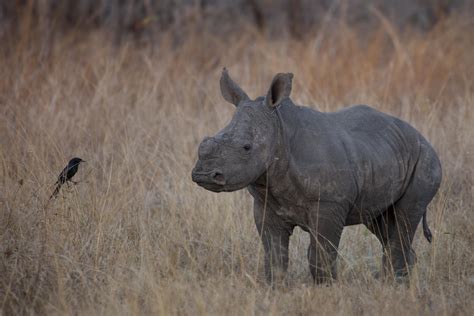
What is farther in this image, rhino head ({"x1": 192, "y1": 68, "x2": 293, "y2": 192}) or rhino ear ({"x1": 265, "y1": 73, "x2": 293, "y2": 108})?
rhino ear ({"x1": 265, "y1": 73, "x2": 293, "y2": 108})

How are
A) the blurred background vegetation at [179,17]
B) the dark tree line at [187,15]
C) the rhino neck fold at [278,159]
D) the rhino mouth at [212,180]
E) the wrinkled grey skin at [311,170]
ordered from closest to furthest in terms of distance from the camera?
the rhino mouth at [212,180] < the wrinkled grey skin at [311,170] < the rhino neck fold at [278,159] < the blurred background vegetation at [179,17] < the dark tree line at [187,15]

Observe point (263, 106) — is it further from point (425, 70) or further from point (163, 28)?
point (163, 28)

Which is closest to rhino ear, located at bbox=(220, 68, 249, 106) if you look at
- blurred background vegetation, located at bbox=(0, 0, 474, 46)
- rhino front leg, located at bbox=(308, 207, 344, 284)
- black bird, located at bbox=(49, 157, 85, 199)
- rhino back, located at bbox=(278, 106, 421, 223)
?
rhino back, located at bbox=(278, 106, 421, 223)

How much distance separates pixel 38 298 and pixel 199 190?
237 cm

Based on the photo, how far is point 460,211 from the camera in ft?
21.8

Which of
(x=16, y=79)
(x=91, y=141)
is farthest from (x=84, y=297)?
(x=16, y=79)

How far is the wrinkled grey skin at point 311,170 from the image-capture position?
4676mm

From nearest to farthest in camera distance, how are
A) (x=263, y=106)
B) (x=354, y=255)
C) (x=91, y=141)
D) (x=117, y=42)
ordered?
(x=263, y=106)
(x=354, y=255)
(x=91, y=141)
(x=117, y=42)

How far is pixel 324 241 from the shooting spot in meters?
4.94

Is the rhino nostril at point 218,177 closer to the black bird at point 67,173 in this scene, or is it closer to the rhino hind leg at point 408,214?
the black bird at point 67,173

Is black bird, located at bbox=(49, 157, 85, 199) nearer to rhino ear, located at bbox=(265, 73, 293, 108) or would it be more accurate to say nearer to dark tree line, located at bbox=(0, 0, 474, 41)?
rhino ear, located at bbox=(265, 73, 293, 108)

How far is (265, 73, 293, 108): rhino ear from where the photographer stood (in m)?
4.83

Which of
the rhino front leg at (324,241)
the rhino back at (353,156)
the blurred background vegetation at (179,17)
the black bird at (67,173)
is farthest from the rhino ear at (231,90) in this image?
the blurred background vegetation at (179,17)

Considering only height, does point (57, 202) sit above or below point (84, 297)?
above
